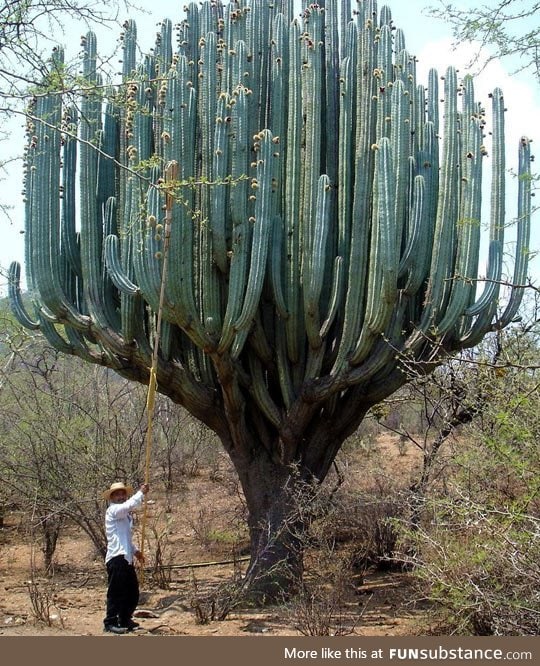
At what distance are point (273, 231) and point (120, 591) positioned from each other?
131 inches

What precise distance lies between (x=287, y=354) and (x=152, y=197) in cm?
190

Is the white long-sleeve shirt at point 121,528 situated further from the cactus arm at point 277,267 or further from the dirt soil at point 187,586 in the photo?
the cactus arm at point 277,267

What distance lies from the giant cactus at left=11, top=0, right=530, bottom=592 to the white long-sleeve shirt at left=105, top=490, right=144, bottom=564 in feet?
4.92

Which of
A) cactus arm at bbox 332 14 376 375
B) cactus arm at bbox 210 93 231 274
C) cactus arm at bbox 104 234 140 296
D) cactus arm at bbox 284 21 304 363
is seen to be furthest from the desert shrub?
cactus arm at bbox 104 234 140 296

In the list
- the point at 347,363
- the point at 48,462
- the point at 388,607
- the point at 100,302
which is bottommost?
the point at 388,607

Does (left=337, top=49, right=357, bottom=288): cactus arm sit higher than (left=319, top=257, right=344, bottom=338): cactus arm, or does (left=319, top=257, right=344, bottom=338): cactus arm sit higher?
(left=337, top=49, right=357, bottom=288): cactus arm

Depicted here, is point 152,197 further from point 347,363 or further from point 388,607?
A: point 388,607

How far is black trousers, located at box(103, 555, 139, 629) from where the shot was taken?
6.16 m

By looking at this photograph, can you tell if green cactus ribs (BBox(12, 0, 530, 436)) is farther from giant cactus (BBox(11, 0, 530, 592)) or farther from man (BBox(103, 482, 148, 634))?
man (BBox(103, 482, 148, 634))

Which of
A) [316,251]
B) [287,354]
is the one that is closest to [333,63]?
[316,251]

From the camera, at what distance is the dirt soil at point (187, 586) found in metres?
6.60

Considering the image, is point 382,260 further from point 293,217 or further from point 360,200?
point 293,217

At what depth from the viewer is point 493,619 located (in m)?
5.14

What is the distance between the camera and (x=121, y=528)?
6.26 m
